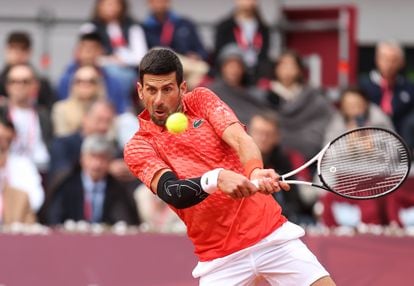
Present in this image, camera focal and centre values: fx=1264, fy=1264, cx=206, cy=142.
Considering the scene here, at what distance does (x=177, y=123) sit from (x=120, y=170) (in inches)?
181

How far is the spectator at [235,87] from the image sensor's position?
12.0 metres

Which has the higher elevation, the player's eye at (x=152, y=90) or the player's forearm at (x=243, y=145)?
the player's eye at (x=152, y=90)

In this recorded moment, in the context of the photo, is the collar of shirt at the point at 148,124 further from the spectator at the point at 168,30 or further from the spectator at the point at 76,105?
the spectator at the point at 168,30

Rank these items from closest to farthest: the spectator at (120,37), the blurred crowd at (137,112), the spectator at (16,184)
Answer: the spectator at (16,184) → the blurred crowd at (137,112) → the spectator at (120,37)

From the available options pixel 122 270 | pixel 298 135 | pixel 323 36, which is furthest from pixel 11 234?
pixel 323 36

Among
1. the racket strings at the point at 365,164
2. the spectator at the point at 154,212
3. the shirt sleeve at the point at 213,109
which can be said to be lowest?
the spectator at the point at 154,212

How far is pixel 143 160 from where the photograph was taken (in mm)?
6996

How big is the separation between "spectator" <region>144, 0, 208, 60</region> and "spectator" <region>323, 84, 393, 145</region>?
6.13 ft

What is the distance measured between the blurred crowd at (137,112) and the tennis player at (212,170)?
282 cm

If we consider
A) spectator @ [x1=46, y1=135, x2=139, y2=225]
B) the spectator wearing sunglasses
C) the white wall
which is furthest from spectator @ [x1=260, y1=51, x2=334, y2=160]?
the spectator wearing sunglasses

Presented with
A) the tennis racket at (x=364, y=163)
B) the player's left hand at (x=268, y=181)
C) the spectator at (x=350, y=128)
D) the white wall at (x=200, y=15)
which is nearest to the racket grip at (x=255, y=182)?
the player's left hand at (x=268, y=181)

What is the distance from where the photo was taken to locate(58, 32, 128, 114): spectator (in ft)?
40.0

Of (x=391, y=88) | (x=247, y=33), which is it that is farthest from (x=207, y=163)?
(x=247, y=33)

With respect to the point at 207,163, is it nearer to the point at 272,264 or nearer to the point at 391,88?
the point at 272,264
